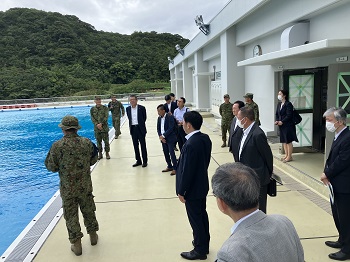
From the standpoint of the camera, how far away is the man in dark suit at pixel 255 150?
137 inches

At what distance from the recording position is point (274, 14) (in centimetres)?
857

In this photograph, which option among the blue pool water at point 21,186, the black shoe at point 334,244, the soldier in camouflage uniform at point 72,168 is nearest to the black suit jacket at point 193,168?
the soldier in camouflage uniform at point 72,168

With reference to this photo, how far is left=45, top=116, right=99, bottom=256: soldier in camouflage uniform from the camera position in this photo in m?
3.62

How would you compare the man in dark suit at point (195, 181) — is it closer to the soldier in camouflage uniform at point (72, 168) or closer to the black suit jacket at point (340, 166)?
the soldier in camouflage uniform at point (72, 168)

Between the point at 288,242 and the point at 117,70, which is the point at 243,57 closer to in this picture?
the point at 288,242

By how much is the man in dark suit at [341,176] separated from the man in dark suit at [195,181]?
1.39 metres

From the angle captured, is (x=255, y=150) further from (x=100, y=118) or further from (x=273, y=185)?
(x=100, y=118)

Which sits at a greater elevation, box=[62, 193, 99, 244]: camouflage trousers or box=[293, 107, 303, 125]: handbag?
box=[293, 107, 303, 125]: handbag

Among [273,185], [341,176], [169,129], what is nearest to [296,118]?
[169,129]

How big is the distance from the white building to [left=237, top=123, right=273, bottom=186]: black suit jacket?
6.25ft

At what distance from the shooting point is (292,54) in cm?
541

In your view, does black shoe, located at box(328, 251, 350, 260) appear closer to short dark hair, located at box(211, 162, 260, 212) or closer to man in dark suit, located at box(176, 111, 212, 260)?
man in dark suit, located at box(176, 111, 212, 260)

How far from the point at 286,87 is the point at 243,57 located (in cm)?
517

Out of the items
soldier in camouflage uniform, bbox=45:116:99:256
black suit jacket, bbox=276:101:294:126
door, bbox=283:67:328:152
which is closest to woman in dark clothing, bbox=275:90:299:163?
black suit jacket, bbox=276:101:294:126
